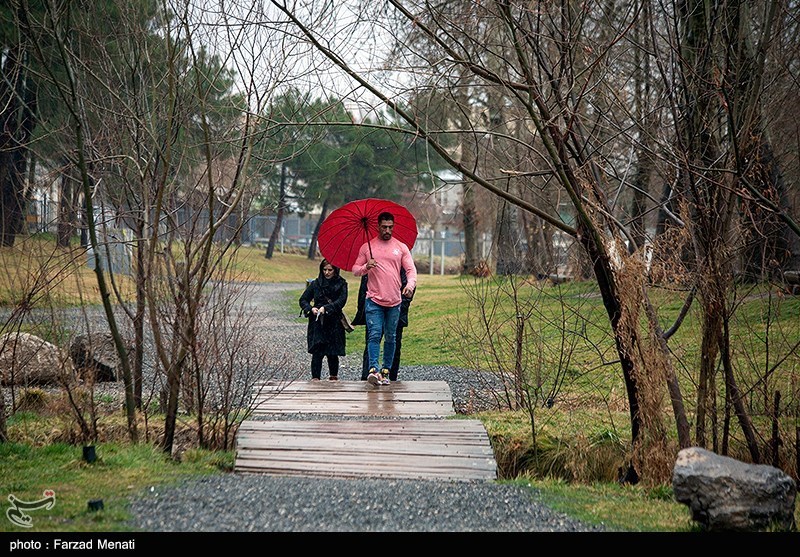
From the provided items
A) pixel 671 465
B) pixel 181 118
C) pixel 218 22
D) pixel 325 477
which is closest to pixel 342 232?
pixel 181 118

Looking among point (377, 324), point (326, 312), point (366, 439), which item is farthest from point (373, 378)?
point (366, 439)

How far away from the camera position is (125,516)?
5633 millimetres

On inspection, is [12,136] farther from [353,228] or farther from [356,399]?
[356,399]

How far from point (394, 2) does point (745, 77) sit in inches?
126

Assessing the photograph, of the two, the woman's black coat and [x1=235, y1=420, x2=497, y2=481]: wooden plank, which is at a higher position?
the woman's black coat

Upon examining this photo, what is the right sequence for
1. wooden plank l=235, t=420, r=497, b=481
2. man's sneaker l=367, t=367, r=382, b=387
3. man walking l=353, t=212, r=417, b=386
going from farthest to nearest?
1. man's sneaker l=367, t=367, r=382, b=387
2. man walking l=353, t=212, r=417, b=386
3. wooden plank l=235, t=420, r=497, b=481

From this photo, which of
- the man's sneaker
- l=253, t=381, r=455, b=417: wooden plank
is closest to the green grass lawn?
l=253, t=381, r=455, b=417: wooden plank

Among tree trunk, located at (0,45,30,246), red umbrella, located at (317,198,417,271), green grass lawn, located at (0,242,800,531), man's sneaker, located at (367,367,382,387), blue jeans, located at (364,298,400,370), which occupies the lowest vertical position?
green grass lawn, located at (0,242,800,531)

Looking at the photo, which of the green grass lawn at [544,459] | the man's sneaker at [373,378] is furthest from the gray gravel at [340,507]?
the man's sneaker at [373,378]

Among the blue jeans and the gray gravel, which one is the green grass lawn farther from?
the blue jeans

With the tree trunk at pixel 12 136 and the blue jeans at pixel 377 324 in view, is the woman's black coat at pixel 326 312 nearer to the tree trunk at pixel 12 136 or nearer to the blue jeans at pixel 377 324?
the blue jeans at pixel 377 324

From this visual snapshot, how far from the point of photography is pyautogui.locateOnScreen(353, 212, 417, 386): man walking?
33.5 ft

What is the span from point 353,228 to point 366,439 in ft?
11.0

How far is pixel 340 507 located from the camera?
603 cm
